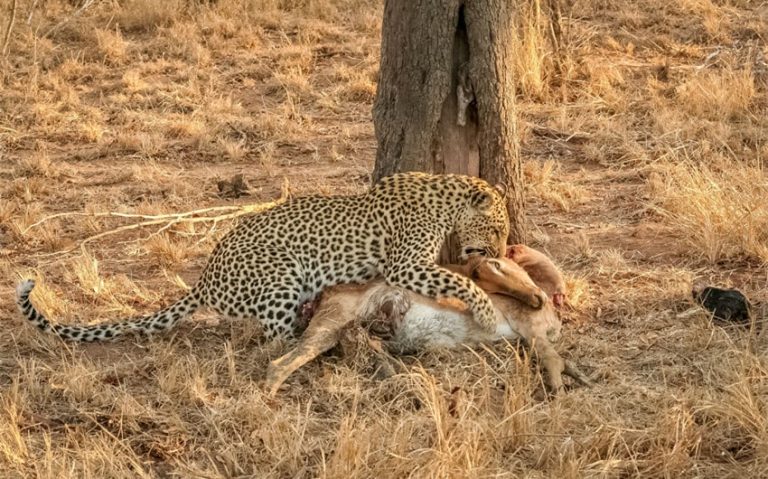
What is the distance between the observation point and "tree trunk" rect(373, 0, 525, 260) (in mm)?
7066

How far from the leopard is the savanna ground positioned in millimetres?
165

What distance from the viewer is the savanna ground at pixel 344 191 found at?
16.6 ft

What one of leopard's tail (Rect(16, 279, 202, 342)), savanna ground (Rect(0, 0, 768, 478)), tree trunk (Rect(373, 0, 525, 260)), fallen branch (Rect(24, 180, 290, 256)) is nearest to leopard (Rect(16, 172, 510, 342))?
leopard's tail (Rect(16, 279, 202, 342))

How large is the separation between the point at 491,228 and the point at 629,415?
182 centimetres

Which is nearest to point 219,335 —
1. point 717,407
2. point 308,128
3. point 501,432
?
point 501,432

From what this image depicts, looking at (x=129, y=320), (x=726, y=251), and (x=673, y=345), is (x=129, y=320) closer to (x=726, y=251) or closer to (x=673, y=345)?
(x=673, y=345)

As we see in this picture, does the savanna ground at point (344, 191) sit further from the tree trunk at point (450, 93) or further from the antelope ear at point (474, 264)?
the tree trunk at point (450, 93)

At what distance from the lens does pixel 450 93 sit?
283 inches

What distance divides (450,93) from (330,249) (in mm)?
1252

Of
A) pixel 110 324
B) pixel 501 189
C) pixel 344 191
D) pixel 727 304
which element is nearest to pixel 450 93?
pixel 501 189

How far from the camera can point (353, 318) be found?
20.5ft

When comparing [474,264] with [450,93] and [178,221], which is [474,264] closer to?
[450,93]

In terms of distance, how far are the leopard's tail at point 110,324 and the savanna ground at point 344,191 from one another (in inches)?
3.6

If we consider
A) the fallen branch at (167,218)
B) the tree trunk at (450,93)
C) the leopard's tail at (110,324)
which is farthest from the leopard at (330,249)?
the fallen branch at (167,218)
